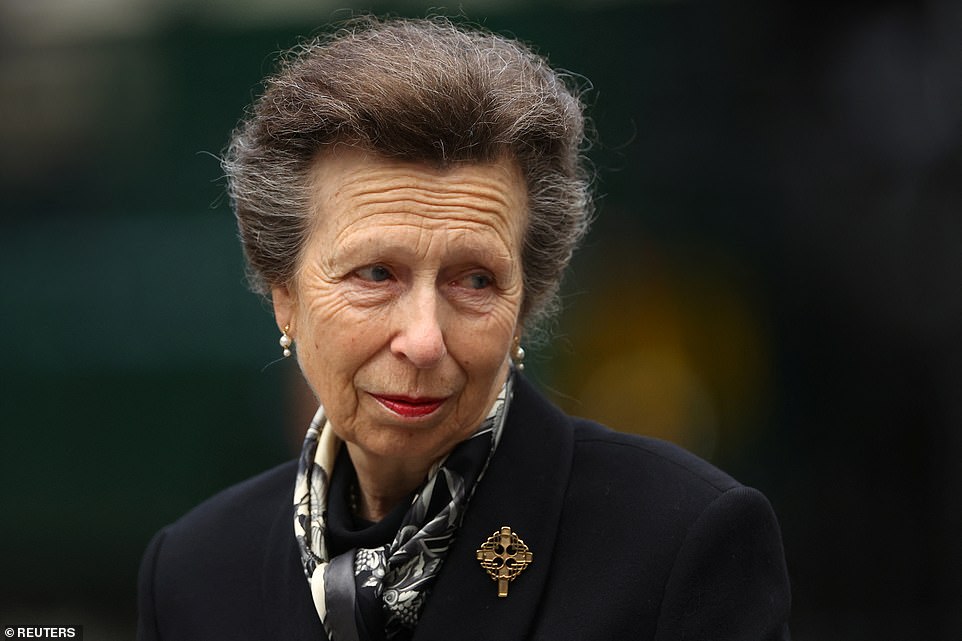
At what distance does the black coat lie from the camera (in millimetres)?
2414

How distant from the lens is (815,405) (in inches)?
251

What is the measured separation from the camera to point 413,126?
2475 millimetres

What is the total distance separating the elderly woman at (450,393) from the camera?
2469 mm

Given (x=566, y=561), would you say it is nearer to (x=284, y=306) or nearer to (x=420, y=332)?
(x=420, y=332)

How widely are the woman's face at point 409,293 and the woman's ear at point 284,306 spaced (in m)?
0.15

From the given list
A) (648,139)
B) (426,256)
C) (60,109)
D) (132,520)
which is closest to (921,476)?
(648,139)

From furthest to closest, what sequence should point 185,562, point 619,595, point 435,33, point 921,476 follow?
point 921,476 < point 185,562 < point 435,33 < point 619,595

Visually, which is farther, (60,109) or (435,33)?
(60,109)

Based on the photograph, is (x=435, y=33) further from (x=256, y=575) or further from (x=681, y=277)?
(x=681, y=277)

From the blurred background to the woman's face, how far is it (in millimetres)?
3637

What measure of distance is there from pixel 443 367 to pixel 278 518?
0.80 m

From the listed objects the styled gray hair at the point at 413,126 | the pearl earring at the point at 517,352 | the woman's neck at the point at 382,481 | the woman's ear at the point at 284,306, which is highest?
the styled gray hair at the point at 413,126

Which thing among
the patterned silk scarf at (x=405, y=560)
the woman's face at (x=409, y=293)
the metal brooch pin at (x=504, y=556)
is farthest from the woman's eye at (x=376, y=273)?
the metal brooch pin at (x=504, y=556)

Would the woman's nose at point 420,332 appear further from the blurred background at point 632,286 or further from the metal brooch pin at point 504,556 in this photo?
the blurred background at point 632,286
